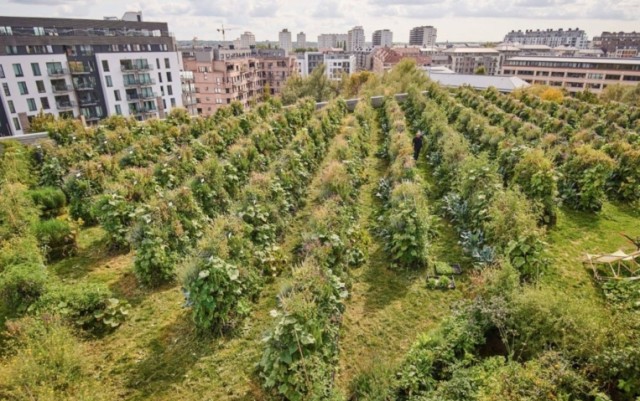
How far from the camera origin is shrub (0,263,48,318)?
574 centimetres

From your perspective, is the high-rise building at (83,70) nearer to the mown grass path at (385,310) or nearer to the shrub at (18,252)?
the shrub at (18,252)

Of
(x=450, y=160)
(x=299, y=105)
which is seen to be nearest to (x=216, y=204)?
(x=450, y=160)

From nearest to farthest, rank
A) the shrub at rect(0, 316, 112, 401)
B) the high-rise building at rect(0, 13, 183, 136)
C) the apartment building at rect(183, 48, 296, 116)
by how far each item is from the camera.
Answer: the shrub at rect(0, 316, 112, 401)
the high-rise building at rect(0, 13, 183, 136)
the apartment building at rect(183, 48, 296, 116)

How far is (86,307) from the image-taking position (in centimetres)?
608

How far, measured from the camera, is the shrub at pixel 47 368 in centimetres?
444

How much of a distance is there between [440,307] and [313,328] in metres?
3.14

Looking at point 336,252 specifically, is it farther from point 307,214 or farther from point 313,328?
point 307,214

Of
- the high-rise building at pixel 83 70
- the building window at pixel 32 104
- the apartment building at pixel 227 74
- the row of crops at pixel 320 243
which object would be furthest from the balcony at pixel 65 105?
the row of crops at pixel 320 243

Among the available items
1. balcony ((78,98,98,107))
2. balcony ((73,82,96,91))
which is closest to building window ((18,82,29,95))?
balcony ((73,82,96,91))

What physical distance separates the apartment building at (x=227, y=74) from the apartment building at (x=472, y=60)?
75.2m

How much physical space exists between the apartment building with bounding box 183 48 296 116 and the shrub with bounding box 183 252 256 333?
163ft

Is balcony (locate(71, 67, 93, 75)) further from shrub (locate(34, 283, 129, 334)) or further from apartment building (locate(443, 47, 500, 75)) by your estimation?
apartment building (locate(443, 47, 500, 75))

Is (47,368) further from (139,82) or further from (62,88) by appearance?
(139,82)

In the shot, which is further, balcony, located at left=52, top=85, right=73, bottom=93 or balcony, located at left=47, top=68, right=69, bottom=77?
balcony, located at left=52, top=85, right=73, bottom=93
